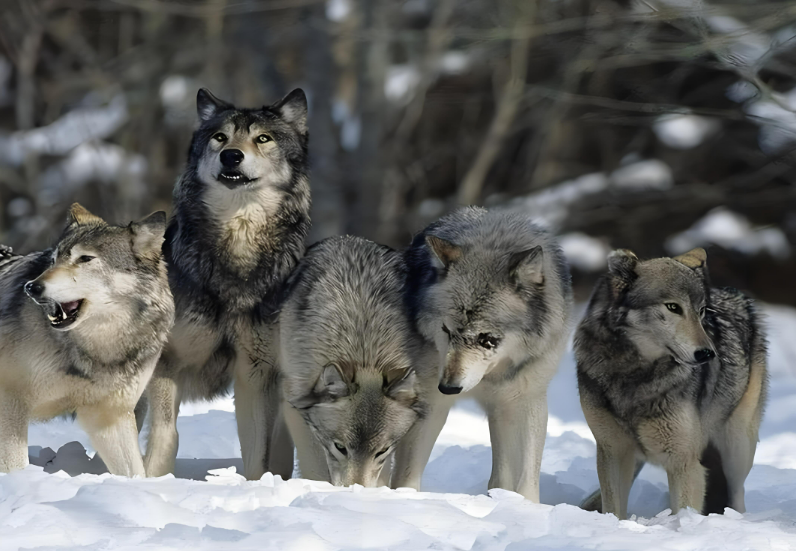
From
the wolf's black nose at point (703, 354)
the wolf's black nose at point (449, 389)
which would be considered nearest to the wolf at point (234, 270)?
the wolf's black nose at point (449, 389)

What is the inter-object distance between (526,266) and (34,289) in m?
2.27

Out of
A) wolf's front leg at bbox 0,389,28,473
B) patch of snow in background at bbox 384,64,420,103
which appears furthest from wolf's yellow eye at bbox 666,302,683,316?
patch of snow in background at bbox 384,64,420,103

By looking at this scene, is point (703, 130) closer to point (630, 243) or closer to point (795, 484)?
point (630, 243)

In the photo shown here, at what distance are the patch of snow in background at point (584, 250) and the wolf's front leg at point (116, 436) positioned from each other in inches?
298

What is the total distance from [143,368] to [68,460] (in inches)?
54.1

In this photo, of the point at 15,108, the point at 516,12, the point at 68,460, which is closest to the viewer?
the point at 68,460

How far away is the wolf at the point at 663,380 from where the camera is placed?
200 inches

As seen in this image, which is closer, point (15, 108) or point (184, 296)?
point (184, 296)

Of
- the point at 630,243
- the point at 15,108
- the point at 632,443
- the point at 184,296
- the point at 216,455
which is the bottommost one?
the point at 216,455

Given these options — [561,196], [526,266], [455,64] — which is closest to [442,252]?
[526,266]

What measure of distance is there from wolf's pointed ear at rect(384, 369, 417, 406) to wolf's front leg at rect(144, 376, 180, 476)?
1.31m

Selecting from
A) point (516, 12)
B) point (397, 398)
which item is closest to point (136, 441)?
point (397, 398)

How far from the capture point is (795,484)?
638 cm

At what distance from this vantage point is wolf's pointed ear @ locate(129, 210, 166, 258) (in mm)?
4719
